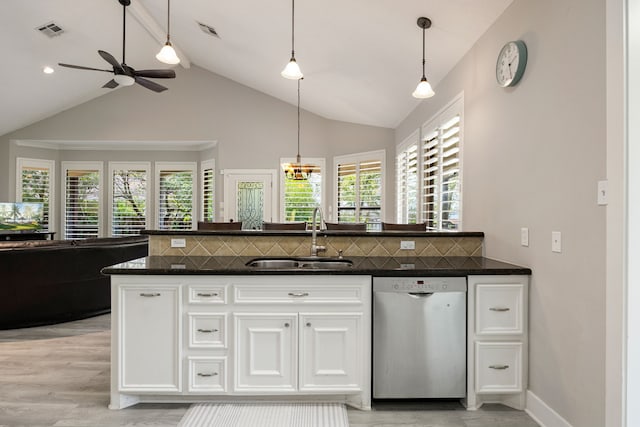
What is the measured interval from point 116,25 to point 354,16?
4.40m

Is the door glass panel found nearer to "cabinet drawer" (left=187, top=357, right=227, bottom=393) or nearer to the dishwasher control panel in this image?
"cabinet drawer" (left=187, top=357, right=227, bottom=393)

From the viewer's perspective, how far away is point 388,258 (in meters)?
2.91

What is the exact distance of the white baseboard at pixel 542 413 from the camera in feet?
6.88

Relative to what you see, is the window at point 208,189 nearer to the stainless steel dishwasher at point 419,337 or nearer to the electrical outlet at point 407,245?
the electrical outlet at point 407,245

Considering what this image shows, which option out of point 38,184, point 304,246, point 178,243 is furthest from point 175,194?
point 304,246

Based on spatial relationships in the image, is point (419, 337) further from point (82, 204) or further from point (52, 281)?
point (82, 204)

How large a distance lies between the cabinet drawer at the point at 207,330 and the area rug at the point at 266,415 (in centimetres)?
41

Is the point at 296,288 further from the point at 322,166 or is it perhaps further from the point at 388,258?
the point at 322,166

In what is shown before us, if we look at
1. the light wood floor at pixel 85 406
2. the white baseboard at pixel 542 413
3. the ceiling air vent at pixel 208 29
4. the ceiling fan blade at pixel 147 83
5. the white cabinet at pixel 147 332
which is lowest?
the light wood floor at pixel 85 406

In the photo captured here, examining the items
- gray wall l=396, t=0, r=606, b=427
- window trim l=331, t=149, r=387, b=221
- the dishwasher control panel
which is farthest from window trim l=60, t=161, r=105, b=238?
gray wall l=396, t=0, r=606, b=427

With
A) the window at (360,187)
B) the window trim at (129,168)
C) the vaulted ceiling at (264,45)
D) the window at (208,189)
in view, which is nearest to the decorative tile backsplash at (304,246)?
the vaulted ceiling at (264,45)

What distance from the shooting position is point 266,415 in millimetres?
2311

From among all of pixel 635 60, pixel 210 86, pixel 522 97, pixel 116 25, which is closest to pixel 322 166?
pixel 210 86

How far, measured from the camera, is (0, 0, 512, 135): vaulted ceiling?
341cm
